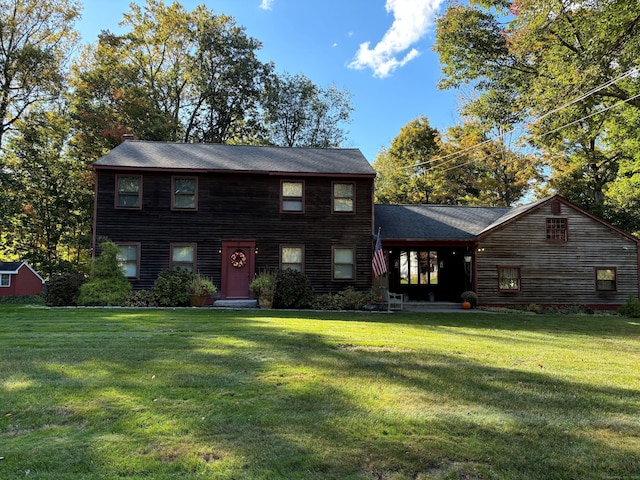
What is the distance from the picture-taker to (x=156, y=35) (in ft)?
99.5

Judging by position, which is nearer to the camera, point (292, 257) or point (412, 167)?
point (292, 257)

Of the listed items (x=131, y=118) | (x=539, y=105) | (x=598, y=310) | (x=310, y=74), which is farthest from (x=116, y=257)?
(x=310, y=74)

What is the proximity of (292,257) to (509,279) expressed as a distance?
9.15m

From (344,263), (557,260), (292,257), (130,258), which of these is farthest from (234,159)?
(557,260)

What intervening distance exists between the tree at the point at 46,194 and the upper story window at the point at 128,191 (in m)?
9.91

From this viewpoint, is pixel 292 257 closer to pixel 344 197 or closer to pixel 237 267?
pixel 237 267

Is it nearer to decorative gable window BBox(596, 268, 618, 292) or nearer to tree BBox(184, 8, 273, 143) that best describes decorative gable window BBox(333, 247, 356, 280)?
decorative gable window BBox(596, 268, 618, 292)

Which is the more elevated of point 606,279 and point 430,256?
point 430,256

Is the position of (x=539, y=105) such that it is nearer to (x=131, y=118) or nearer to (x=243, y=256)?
(x=243, y=256)

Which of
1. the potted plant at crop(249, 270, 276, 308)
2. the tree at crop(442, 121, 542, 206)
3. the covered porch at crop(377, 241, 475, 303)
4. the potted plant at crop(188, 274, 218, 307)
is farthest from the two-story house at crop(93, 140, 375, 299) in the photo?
the tree at crop(442, 121, 542, 206)

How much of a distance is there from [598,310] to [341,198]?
11.7 metres

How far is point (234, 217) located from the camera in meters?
16.3

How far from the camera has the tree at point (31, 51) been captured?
871 inches

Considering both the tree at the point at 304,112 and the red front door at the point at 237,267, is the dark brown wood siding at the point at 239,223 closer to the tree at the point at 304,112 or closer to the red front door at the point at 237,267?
the red front door at the point at 237,267
